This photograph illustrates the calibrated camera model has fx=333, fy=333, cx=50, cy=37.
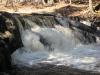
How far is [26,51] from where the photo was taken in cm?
2061

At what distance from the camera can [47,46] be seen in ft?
71.4

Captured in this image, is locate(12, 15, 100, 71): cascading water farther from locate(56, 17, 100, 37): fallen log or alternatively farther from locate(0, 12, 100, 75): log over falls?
locate(56, 17, 100, 37): fallen log

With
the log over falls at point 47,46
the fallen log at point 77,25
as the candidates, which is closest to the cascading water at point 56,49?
the log over falls at point 47,46

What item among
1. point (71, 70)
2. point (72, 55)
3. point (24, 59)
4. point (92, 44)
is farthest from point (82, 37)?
point (71, 70)

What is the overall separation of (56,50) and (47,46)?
2.46 feet

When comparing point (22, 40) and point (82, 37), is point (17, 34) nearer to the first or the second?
point (22, 40)

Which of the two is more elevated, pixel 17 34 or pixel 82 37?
pixel 17 34

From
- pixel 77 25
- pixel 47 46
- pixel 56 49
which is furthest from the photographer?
pixel 77 25

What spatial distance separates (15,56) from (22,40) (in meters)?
2.48

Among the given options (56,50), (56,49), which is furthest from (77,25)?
(56,50)

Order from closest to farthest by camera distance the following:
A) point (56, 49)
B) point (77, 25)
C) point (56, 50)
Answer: point (56, 50) → point (56, 49) → point (77, 25)

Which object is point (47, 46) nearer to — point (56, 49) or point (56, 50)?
point (56, 49)

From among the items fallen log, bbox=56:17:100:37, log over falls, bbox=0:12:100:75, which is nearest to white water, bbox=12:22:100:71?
log over falls, bbox=0:12:100:75

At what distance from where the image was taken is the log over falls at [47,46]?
16578 mm
